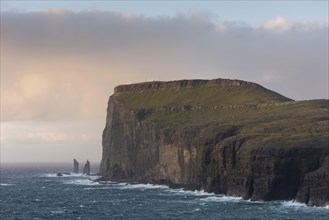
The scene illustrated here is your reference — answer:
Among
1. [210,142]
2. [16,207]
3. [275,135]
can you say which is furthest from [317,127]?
[16,207]

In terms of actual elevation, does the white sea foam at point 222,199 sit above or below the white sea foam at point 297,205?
above

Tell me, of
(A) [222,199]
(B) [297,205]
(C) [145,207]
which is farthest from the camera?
(A) [222,199]

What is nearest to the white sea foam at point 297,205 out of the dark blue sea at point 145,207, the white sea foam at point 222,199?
the dark blue sea at point 145,207

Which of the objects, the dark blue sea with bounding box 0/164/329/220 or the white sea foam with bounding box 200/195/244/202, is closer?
the dark blue sea with bounding box 0/164/329/220

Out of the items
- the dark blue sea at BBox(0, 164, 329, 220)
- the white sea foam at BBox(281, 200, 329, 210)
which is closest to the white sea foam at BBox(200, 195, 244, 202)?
the dark blue sea at BBox(0, 164, 329, 220)

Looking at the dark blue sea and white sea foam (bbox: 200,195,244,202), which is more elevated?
white sea foam (bbox: 200,195,244,202)

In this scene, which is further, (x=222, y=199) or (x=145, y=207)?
(x=222, y=199)

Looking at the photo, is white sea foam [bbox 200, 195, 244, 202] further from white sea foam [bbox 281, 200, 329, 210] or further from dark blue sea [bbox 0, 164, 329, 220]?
white sea foam [bbox 281, 200, 329, 210]

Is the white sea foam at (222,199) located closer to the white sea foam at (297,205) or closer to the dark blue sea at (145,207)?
the dark blue sea at (145,207)

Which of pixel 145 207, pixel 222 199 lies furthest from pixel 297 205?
pixel 145 207

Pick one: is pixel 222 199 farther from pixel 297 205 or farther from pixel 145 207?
pixel 297 205

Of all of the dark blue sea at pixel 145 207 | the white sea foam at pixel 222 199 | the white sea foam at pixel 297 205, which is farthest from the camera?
the white sea foam at pixel 222 199

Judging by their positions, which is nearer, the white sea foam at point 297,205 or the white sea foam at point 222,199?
the white sea foam at point 297,205

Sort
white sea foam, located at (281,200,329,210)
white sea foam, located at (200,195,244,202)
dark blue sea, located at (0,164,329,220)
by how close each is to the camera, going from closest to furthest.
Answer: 1. dark blue sea, located at (0,164,329,220)
2. white sea foam, located at (281,200,329,210)
3. white sea foam, located at (200,195,244,202)
